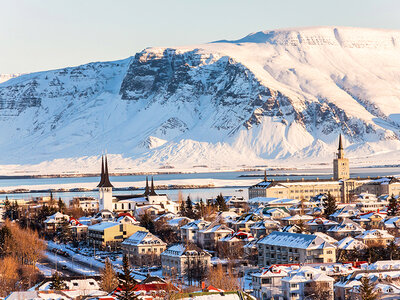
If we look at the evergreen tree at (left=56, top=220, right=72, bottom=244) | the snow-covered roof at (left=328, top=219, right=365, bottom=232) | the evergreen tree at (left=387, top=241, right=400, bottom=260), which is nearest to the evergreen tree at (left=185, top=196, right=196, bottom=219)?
the evergreen tree at (left=56, top=220, right=72, bottom=244)

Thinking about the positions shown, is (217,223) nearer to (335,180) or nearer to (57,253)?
(57,253)

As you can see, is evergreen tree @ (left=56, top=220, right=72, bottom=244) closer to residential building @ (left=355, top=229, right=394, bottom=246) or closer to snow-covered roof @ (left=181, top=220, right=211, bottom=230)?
snow-covered roof @ (left=181, top=220, right=211, bottom=230)

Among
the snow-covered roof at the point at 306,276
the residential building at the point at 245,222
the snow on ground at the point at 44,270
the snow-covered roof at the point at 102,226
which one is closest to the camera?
the snow-covered roof at the point at 306,276

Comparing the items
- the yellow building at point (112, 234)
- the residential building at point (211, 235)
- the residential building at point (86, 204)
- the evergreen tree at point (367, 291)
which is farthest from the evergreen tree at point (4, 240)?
the residential building at point (86, 204)

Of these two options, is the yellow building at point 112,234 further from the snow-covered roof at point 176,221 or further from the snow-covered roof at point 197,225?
the snow-covered roof at point 176,221

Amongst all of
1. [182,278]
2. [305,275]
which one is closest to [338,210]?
[182,278]
